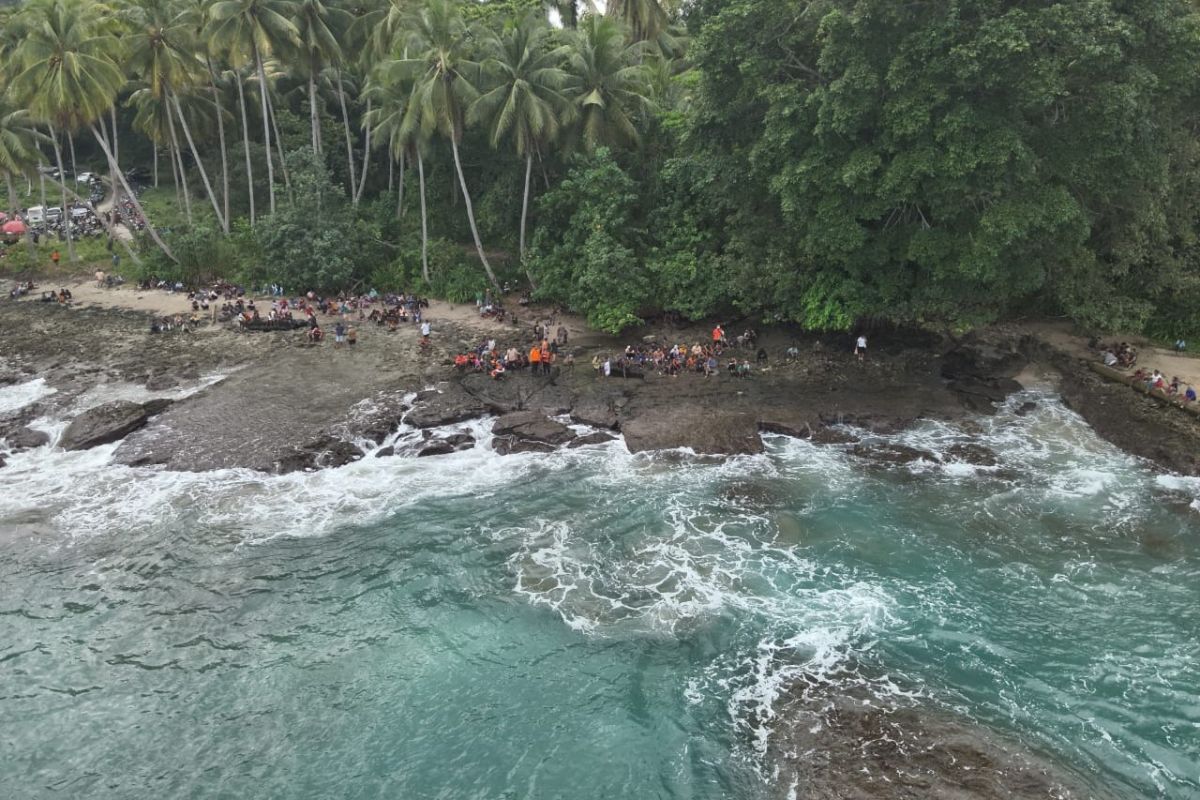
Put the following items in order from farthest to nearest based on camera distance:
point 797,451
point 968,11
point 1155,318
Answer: point 1155,318
point 797,451
point 968,11

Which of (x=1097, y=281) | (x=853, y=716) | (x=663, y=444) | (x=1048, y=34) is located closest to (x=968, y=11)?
(x=1048, y=34)

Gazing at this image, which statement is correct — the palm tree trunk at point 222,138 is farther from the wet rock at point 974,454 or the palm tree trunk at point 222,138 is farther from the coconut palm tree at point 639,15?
the wet rock at point 974,454

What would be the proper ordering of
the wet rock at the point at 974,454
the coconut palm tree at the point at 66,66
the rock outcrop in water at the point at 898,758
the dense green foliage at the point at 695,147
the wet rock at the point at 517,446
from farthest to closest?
the coconut palm tree at the point at 66,66 → the wet rock at the point at 517,446 → the wet rock at the point at 974,454 → the dense green foliage at the point at 695,147 → the rock outcrop in water at the point at 898,758

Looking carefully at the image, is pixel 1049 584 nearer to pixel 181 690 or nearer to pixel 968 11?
pixel 968 11

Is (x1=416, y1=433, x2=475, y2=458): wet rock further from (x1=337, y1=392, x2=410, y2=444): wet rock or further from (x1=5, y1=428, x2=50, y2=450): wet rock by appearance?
(x1=5, y1=428, x2=50, y2=450): wet rock

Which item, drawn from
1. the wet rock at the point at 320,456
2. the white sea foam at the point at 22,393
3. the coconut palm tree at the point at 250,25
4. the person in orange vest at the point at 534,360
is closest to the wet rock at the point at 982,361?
the person in orange vest at the point at 534,360

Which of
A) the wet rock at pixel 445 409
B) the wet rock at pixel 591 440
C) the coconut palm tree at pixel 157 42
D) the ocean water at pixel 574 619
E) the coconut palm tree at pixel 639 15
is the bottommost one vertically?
the ocean water at pixel 574 619

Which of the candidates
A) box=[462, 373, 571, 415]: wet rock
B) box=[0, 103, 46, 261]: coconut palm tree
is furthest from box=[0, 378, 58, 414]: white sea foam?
box=[0, 103, 46, 261]: coconut palm tree
